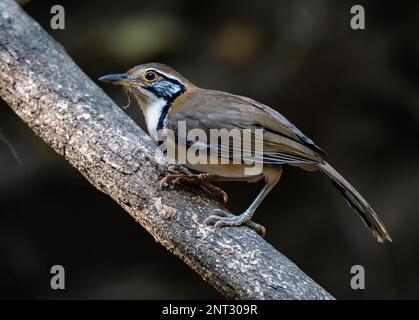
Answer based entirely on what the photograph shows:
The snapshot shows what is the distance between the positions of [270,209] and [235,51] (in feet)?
5.95

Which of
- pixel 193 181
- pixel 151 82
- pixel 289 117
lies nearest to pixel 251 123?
pixel 193 181

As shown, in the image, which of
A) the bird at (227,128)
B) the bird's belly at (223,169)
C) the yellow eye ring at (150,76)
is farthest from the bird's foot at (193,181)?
the yellow eye ring at (150,76)

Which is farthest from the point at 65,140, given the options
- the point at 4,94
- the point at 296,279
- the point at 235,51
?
the point at 235,51

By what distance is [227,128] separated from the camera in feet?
14.1

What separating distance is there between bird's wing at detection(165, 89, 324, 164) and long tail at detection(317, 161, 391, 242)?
0.41 feet

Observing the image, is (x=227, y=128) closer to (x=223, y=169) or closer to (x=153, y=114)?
(x=223, y=169)

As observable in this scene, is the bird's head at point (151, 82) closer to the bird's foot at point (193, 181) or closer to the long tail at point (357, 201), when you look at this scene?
the bird's foot at point (193, 181)

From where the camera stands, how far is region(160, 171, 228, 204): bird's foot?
435cm

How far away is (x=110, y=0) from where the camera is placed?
749cm

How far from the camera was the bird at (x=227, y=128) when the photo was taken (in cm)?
425

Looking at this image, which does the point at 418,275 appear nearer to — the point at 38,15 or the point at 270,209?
the point at 270,209

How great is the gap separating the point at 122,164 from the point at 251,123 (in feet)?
2.95

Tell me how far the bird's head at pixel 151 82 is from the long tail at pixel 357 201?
1.16 meters

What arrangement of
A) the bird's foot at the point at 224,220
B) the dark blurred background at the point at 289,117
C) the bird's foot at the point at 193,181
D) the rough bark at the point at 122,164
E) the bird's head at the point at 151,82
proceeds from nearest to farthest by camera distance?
the rough bark at the point at 122,164
the bird's foot at the point at 224,220
the bird's foot at the point at 193,181
the bird's head at the point at 151,82
the dark blurred background at the point at 289,117
